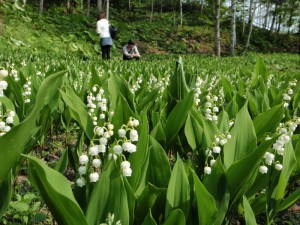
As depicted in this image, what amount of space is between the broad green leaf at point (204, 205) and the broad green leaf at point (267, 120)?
1.02m

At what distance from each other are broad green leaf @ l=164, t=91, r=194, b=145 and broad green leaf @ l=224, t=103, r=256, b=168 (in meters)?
0.37

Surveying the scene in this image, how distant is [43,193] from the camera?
1.15 meters

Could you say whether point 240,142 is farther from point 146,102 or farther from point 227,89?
point 227,89

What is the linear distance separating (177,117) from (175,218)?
0.95 m

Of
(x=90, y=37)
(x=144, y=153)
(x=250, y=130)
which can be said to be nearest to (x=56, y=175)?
(x=144, y=153)

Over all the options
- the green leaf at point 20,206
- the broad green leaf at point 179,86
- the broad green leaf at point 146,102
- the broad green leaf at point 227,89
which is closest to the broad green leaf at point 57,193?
the green leaf at point 20,206

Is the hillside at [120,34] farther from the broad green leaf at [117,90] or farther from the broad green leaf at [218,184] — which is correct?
the broad green leaf at [218,184]

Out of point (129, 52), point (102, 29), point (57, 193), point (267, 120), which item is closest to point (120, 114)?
point (57, 193)

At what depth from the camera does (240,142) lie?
A: 5.57ft

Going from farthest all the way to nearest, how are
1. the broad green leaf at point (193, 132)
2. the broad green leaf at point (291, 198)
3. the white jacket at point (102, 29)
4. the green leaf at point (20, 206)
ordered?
the white jacket at point (102, 29)
the broad green leaf at point (193, 132)
the green leaf at point (20, 206)
the broad green leaf at point (291, 198)

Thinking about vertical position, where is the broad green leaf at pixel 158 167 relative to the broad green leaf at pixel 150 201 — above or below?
above

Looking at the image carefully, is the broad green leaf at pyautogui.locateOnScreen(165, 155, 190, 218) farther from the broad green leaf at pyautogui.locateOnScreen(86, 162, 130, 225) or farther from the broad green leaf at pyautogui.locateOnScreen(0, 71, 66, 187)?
the broad green leaf at pyautogui.locateOnScreen(0, 71, 66, 187)

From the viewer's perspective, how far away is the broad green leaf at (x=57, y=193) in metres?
1.06

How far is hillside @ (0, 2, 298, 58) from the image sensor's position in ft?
50.3
